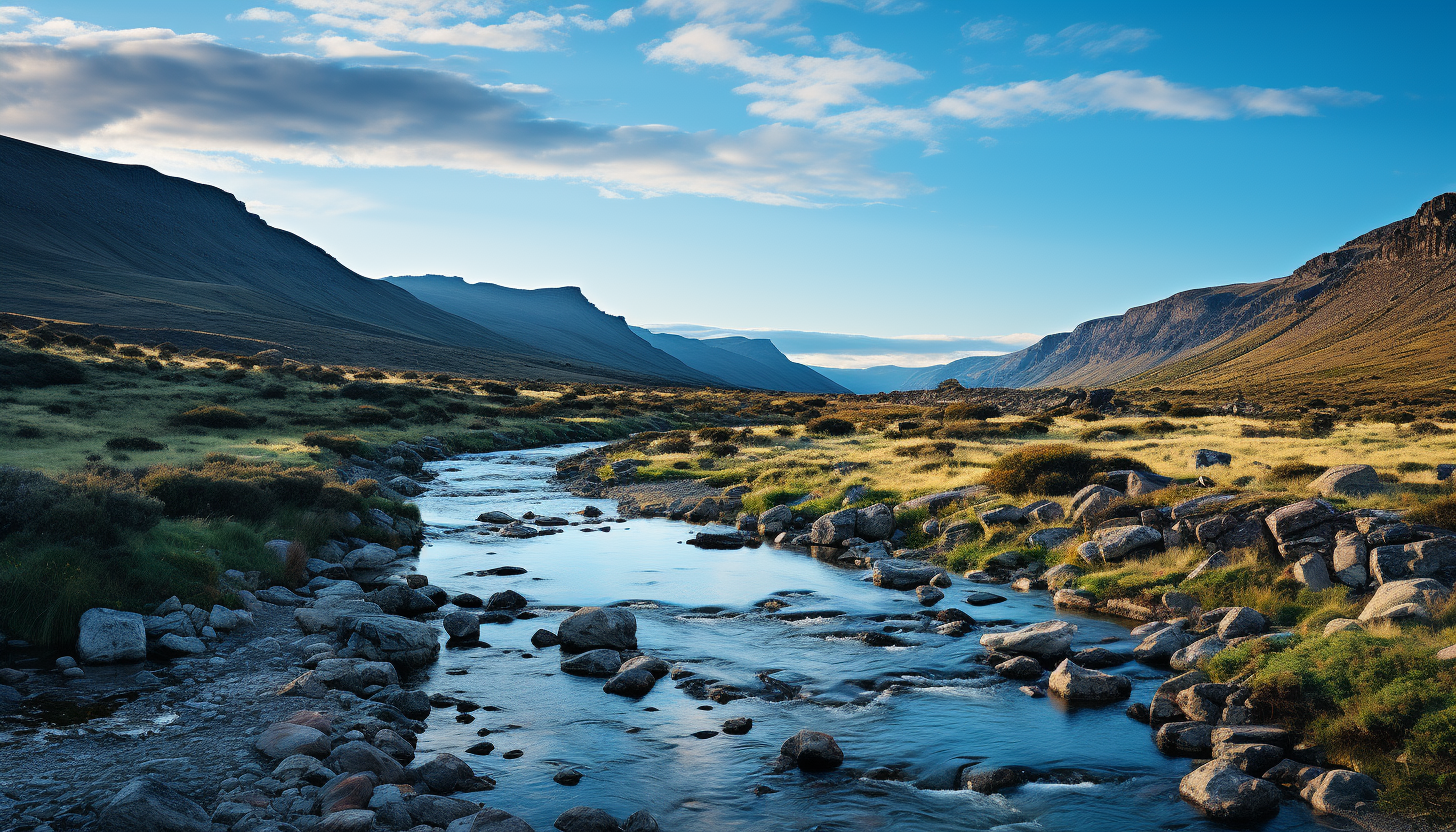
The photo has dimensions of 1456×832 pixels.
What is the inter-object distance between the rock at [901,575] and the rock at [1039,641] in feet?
18.1

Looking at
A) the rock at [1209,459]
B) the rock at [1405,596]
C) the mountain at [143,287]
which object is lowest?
the rock at [1405,596]

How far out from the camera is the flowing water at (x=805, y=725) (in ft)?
34.0

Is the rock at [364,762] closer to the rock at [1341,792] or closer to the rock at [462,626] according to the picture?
the rock at [462,626]

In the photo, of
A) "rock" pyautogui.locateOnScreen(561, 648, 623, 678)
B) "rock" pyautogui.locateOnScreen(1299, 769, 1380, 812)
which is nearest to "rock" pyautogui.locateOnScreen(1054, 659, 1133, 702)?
"rock" pyautogui.locateOnScreen(1299, 769, 1380, 812)

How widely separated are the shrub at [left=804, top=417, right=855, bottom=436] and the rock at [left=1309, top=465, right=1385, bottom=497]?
41.2 metres

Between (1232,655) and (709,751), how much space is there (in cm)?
930

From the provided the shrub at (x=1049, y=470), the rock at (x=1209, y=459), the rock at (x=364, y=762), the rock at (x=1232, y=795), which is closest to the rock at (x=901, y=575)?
the shrub at (x=1049, y=470)

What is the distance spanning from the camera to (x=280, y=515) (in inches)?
901

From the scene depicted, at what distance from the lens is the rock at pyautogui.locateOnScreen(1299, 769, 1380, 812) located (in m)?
9.92

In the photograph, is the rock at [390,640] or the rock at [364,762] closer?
the rock at [364,762]

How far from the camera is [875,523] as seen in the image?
28.2 m

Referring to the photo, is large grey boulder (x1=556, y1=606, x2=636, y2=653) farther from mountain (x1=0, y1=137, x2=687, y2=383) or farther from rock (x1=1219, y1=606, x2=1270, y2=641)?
mountain (x1=0, y1=137, x2=687, y2=383)

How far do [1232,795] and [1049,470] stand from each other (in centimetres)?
1947

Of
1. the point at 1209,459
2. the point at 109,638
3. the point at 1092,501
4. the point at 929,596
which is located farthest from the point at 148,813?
the point at 1209,459
